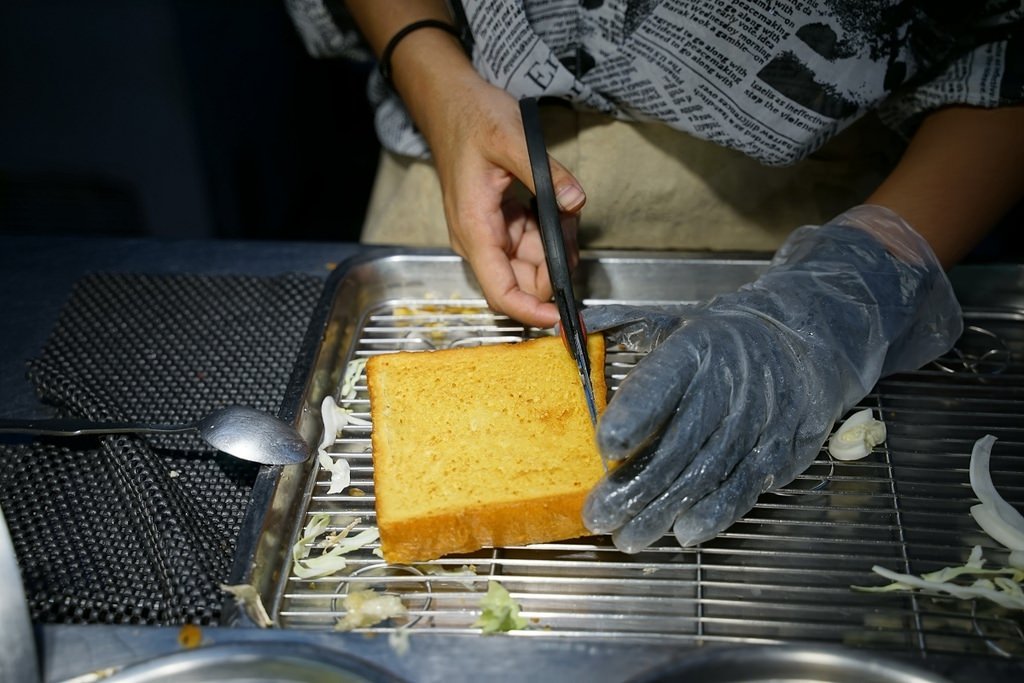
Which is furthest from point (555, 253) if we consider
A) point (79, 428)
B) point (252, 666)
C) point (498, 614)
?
point (79, 428)

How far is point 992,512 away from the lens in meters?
1.46

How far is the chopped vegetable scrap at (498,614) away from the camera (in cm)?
131

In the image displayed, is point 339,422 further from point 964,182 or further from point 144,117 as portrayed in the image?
point 144,117

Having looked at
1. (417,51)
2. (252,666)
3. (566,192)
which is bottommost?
(252,666)

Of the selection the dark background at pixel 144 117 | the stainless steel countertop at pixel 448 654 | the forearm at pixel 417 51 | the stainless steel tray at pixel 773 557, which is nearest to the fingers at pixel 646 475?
the stainless steel tray at pixel 773 557

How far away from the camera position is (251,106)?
429 cm

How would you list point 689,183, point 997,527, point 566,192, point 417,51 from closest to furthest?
point 997,527
point 566,192
point 417,51
point 689,183

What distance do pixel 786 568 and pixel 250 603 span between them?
880 millimetres

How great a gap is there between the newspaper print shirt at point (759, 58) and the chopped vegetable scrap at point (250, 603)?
1.25m

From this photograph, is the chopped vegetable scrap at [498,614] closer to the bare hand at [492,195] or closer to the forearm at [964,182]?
the bare hand at [492,195]

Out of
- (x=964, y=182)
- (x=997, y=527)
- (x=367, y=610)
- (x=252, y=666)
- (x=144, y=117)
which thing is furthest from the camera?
(x=144, y=117)

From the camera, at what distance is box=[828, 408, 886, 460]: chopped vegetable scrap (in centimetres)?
160

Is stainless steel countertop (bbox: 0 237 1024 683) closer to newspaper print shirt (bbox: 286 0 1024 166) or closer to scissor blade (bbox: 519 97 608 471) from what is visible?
scissor blade (bbox: 519 97 608 471)

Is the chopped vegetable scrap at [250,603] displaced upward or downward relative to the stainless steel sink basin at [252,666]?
upward
